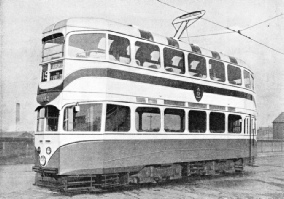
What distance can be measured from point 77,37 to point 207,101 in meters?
5.17

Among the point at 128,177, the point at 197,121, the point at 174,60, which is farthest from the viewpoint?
the point at 197,121

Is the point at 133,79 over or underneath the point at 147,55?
underneath

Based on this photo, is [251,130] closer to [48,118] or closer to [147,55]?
[147,55]

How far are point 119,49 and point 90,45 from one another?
0.78 metres

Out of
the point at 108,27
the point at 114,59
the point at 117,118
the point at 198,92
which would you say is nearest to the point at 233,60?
the point at 198,92

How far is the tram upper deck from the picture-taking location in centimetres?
980

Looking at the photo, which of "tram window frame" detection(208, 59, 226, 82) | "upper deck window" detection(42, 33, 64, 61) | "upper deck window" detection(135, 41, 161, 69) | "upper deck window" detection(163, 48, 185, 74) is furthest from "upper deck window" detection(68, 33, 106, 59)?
"tram window frame" detection(208, 59, 226, 82)

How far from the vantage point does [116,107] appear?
10.0 m

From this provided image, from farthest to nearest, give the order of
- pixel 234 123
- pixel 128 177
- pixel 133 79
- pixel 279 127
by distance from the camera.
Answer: pixel 279 127 → pixel 234 123 → pixel 133 79 → pixel 128 177

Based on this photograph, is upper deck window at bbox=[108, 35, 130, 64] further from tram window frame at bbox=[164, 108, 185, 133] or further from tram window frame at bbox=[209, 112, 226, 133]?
tram window frame at bbox=[209, 112, 226, 133]

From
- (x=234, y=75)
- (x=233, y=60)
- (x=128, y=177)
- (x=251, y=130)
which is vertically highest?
(x=233, y=60)

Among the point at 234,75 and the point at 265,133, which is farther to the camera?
the point at 265,133

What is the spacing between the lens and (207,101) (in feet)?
43.0

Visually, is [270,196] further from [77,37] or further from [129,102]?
[77,37]
